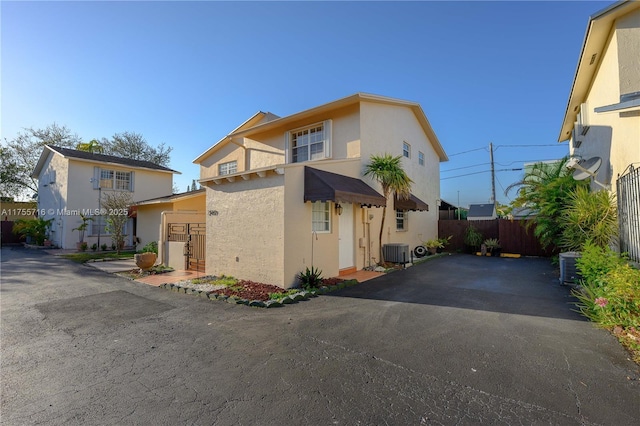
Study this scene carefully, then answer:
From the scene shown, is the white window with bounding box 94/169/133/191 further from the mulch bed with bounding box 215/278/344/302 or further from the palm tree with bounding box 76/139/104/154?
the mulch bed with bounding box 215/278/344/302

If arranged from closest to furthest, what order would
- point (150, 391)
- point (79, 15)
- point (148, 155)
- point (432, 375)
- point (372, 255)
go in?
point (150, 391)
point (432, 375)
point (79, 15)
point (372, 255)
point (148, 155)

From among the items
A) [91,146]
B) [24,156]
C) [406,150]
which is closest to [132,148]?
[91,146]

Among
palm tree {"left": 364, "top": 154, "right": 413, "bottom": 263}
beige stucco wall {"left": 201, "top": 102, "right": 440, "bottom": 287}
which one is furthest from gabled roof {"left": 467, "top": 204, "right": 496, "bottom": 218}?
palm tree {"left": 364, "top": 154, "right": 413, "bottom": 263}

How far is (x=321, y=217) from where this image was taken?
31.3 ft

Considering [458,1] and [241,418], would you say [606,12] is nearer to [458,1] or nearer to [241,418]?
[458,1]

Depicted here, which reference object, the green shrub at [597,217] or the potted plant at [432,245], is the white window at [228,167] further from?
the green shrub at [597,217]

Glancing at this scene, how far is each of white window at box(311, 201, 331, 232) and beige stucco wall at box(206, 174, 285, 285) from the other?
1485 millimetres

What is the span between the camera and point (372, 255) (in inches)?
475

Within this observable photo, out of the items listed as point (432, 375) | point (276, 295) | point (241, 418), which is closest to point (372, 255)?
point (276, 295)

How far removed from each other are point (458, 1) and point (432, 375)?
11.7 metres

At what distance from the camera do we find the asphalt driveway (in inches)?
114

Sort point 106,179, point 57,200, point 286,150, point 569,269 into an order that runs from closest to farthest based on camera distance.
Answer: point 569,269 → point 286,150 → point 57,200 → point 106,179

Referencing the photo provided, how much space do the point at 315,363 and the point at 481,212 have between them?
33689 millimetres

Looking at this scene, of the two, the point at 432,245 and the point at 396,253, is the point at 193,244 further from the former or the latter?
the point at 432,245
